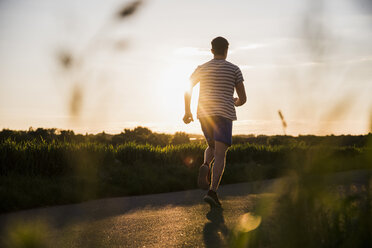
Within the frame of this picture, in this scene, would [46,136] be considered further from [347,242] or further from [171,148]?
[347,242]

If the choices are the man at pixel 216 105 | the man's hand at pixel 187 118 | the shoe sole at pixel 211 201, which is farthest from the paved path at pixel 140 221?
the man's hand at pixel 187 118

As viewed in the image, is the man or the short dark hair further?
the short dark hair

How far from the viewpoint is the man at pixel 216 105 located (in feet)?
16.3

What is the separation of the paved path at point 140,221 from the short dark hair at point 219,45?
1936mm

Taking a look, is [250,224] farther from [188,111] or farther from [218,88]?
[188,111]

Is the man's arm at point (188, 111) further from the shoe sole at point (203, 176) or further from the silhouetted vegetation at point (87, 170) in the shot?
the silhouetted vegetation at point (87, 170)

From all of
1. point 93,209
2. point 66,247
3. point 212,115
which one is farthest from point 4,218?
point 212,115

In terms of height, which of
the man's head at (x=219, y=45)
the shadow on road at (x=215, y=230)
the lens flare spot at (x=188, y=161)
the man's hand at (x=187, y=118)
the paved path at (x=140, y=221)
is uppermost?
the man's head at (x=219, y=45)

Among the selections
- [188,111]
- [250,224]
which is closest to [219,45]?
[188,111]

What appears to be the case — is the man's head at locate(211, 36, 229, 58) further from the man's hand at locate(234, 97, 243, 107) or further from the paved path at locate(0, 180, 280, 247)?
the paved path at locate(0, 180, 280, 247)

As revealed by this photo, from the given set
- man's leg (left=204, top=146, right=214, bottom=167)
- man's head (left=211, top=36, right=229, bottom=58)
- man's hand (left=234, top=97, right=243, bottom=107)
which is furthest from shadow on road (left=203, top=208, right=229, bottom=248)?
man's head (left=211, top=36, right=229, bottom=58)

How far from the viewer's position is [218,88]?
5074 mm

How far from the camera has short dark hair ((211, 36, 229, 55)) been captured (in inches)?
204

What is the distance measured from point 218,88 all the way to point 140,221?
1.90 metres
